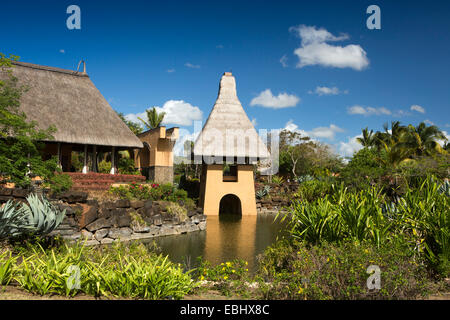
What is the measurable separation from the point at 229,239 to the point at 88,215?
15.8 feet

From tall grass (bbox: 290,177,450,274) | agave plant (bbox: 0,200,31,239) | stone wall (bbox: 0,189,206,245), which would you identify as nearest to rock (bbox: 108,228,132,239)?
stone wall (bbox: 0,189,206,245)

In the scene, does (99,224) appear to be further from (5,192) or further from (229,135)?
(229,135)

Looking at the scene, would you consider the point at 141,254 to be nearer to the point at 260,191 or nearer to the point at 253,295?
the point at 253,295

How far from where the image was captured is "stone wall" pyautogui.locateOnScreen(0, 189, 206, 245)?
36.6 feet

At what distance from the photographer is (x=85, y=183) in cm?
1530

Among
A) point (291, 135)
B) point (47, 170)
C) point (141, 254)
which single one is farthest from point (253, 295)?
point (291, 135)

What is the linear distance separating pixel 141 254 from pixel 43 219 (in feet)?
8.15

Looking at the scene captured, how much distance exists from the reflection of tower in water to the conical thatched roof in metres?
3.76

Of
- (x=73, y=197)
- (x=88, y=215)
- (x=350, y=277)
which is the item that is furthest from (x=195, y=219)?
(x=350, y=277)

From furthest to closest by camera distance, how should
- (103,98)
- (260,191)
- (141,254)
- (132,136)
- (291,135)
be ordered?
(291,135) < (260,191) < (103,98) < (132,136) < (141,254)

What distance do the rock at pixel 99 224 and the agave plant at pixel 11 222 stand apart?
3.65 metres

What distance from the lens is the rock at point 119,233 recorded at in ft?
Answer: 38.6

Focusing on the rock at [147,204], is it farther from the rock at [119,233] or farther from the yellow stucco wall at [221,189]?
the yellow stucco wall at [221,189]

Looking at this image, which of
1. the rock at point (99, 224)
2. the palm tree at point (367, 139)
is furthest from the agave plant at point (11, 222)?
the palm tree at point (367, 139)
